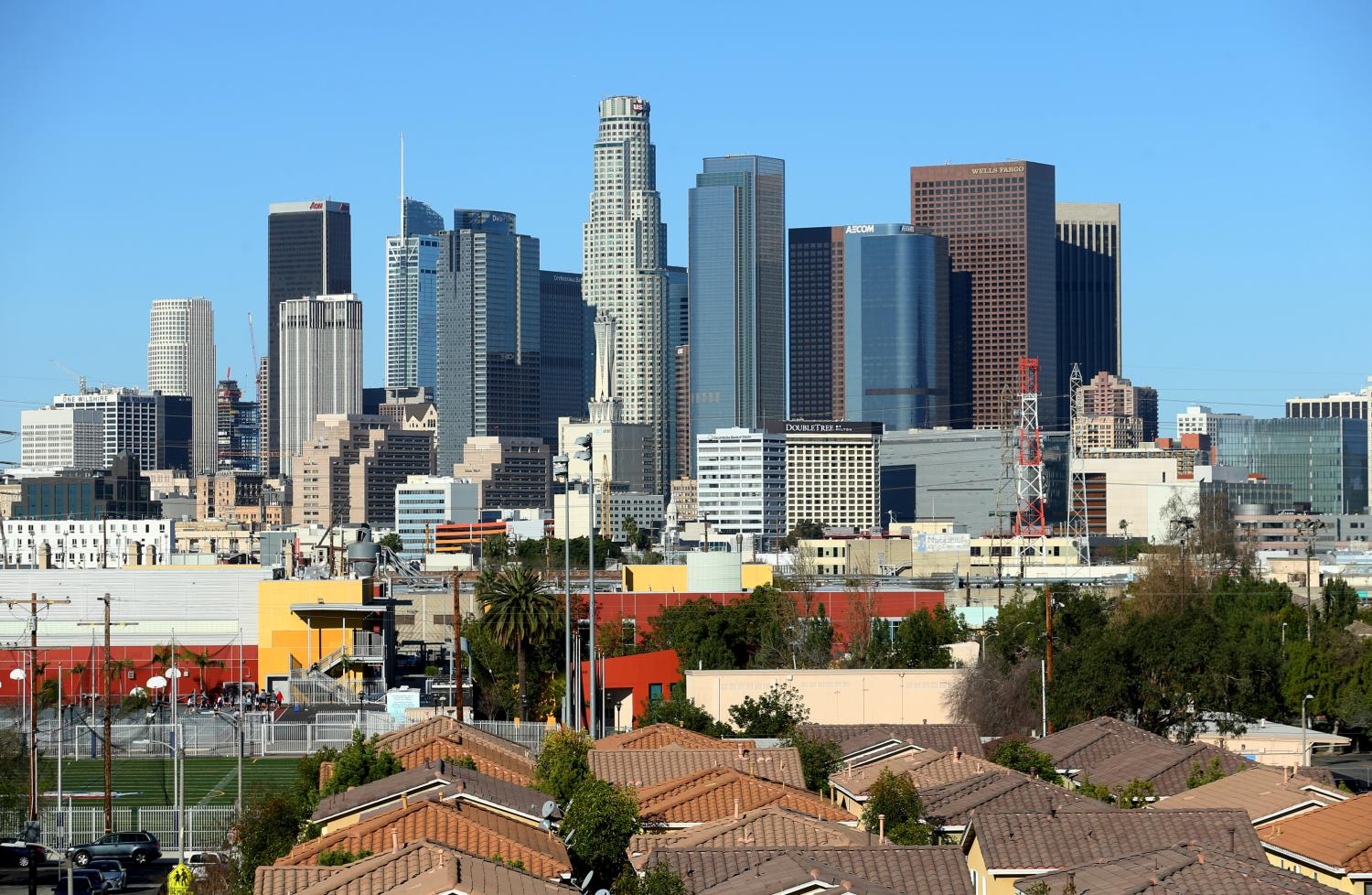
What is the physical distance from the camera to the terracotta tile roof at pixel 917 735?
46.6 m

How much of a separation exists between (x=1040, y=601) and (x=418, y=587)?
63.0 m

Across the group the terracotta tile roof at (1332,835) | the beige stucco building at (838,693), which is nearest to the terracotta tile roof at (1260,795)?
the terracotta tile roof at (1332,835)

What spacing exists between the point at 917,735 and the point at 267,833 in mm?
17359

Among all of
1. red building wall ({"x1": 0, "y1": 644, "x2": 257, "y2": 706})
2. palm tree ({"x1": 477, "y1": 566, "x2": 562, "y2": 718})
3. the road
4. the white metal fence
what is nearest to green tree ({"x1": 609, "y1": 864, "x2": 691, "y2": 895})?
the road

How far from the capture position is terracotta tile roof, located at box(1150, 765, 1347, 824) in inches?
1383

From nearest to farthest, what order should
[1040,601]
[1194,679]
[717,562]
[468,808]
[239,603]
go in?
1. [468,808]
2. [1194,679]
3. [1040,601]
4. [239,603]
5. [717,562]

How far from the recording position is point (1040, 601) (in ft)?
A: 251

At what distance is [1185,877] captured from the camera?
2614cm

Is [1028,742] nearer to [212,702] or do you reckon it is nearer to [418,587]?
[212,702]

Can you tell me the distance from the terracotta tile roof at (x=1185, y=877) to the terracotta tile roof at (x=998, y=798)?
5.31m

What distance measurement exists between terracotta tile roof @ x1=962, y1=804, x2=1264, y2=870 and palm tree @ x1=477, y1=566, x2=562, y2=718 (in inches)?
1499

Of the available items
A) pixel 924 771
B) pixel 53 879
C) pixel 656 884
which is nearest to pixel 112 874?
pixel 53 879

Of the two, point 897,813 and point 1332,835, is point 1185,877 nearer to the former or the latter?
point 1332,835

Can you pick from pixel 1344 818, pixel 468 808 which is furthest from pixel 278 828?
pixel 1344 818
